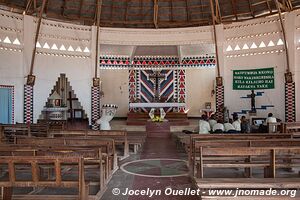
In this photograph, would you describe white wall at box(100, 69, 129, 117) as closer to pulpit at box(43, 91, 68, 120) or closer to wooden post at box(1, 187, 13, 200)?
pulpit at box(43, 91, 68, 120)

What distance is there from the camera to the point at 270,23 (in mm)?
15992

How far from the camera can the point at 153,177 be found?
6367mm

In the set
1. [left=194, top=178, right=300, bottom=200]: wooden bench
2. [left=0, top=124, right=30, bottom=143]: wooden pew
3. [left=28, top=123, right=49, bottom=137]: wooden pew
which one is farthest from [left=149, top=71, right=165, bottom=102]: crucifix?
[left=194, top=178, right=300, bottom=200]: wooden bench

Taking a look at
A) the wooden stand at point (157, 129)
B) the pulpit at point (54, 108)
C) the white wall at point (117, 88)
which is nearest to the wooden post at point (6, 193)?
the wooden stand at point (157, 129)

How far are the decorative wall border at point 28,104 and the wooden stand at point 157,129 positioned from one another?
5993mm

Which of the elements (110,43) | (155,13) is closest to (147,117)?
(110,43)

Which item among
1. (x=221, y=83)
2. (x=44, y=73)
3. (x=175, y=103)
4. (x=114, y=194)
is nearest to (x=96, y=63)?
(x=44, y=73)

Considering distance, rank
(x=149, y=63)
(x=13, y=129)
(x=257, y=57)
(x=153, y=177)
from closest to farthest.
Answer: (x=153, y=177)
(x=13, y=129)
(x=257, y=57)
(x=149, y=63)

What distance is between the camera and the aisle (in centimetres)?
518

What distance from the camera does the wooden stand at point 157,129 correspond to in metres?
14.8

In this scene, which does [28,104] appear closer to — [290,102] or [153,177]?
[153,177]

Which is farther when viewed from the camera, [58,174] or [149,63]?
[149,63]

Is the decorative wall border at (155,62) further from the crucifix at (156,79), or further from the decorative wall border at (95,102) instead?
the decorative wall border at (95,102)

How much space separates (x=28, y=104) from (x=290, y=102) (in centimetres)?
1324
